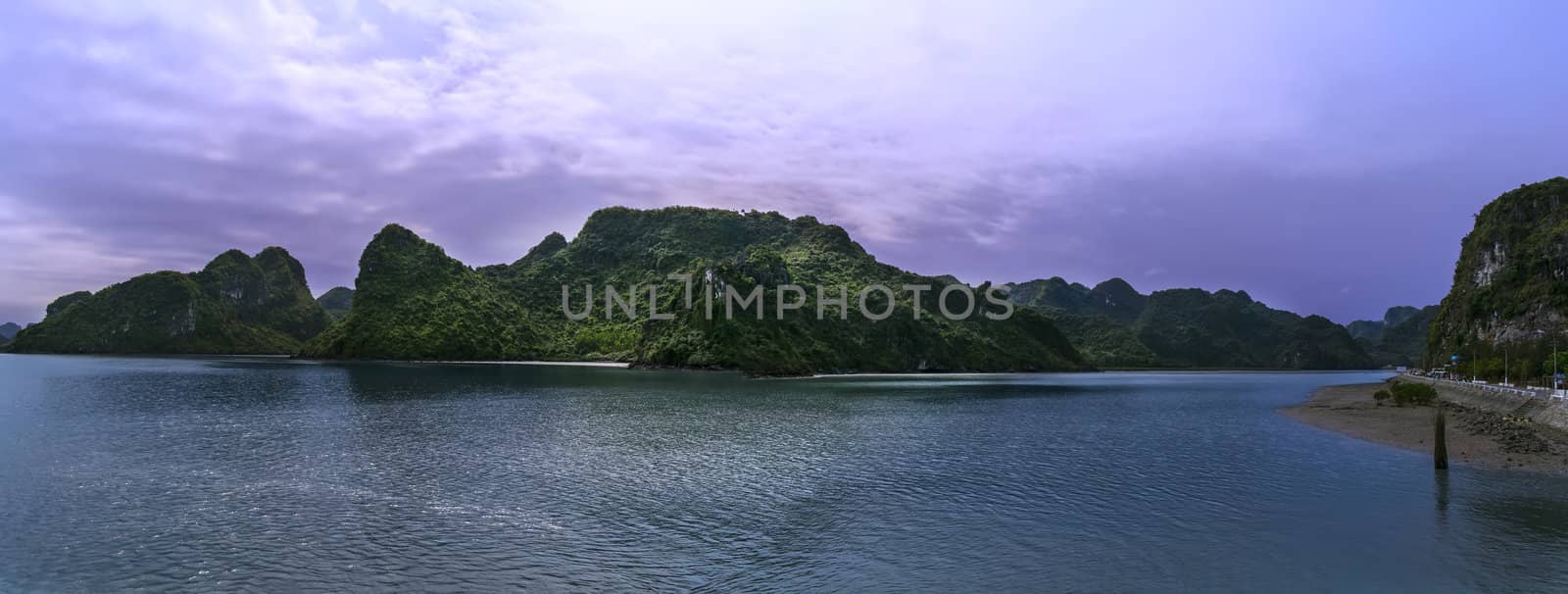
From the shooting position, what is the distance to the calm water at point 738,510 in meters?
23.6

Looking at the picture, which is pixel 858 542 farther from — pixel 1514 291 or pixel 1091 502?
pixel 1514 291

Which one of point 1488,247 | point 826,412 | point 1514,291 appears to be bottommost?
point 826,412

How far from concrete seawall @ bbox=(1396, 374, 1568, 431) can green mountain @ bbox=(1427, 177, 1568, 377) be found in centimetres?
1122

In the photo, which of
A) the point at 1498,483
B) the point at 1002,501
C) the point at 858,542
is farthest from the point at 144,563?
the point at 1498,483

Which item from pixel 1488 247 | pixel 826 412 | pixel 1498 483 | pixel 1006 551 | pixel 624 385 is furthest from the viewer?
pixel 1488 247

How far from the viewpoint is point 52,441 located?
50.4m

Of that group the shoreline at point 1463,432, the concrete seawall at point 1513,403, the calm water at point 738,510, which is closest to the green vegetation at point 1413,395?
the shoreline at point 1463,432

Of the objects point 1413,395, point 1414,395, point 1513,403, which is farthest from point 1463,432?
point 1413,395

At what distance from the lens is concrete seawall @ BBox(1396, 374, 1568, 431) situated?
6160 centimetres

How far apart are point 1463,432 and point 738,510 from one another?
67256mm

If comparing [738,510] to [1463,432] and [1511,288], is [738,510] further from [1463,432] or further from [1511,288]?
[1511,288]

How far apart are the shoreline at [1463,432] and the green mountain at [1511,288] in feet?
116

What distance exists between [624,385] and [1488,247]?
185417 millimetres

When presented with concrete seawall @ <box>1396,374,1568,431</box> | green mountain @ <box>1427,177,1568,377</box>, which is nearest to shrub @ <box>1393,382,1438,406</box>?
concrete seawall @ <box>1396,374,1568,431</box>
